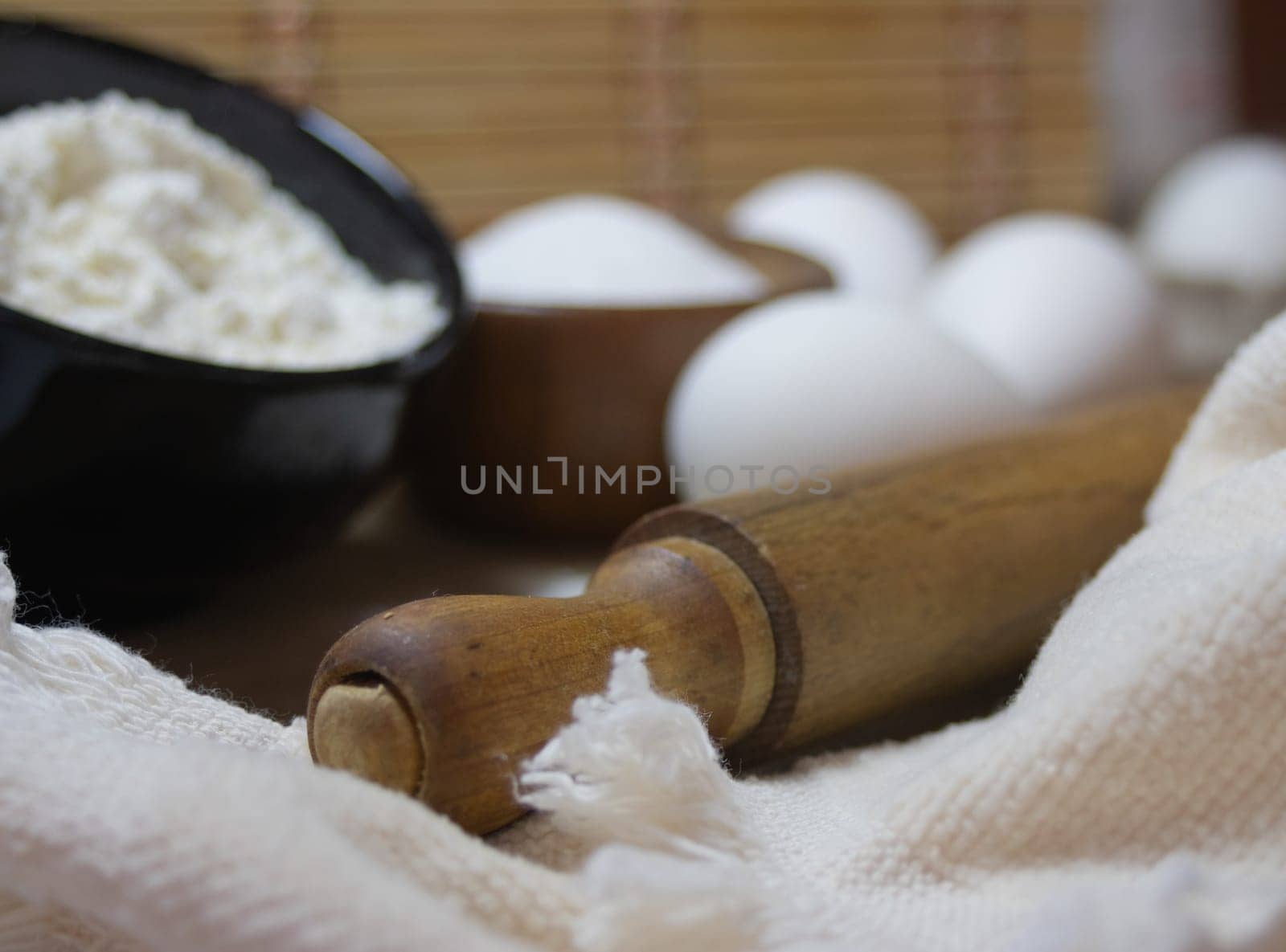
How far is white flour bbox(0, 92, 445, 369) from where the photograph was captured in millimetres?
536

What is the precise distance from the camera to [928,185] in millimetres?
1607

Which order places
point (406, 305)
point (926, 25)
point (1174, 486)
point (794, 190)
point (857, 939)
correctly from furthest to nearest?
point (926, 25) → point (794, 190) → point (406, 305) → point (1174, 486) → point (857, 939)

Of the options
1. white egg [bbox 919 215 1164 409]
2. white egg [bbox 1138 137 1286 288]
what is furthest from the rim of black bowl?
white egg [bbox 1138 137 1286 288]

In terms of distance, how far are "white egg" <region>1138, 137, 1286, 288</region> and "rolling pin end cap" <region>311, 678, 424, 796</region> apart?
105 centimetres

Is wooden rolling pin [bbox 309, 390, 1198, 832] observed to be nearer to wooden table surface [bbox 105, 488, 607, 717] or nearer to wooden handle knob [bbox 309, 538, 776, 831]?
wooden handle knob [bbox 309, 538, 776, 831]

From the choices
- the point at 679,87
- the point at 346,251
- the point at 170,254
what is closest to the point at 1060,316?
the point at 346,251

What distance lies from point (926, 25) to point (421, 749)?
1424 mm

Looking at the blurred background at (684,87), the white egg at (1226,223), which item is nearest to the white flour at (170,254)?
the blurred background at (684,87)

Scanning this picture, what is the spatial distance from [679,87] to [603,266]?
794 millimetres

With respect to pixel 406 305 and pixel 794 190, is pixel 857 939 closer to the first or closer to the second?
pixel 406 305

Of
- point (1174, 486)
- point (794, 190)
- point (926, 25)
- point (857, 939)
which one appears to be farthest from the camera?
point (926, 25)

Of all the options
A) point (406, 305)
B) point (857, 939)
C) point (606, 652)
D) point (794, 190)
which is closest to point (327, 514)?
point (406, 305)

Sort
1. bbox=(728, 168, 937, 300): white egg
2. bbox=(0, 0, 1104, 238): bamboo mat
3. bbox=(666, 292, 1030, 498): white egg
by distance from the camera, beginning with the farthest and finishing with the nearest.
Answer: bbox=(0, 0, 1104, 238): bamboo mat, bbox=(728, 168, 937, 300): white egg, bbox=(666, 292, 1030, 498): white egg

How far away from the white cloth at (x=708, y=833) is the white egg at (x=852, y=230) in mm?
740
